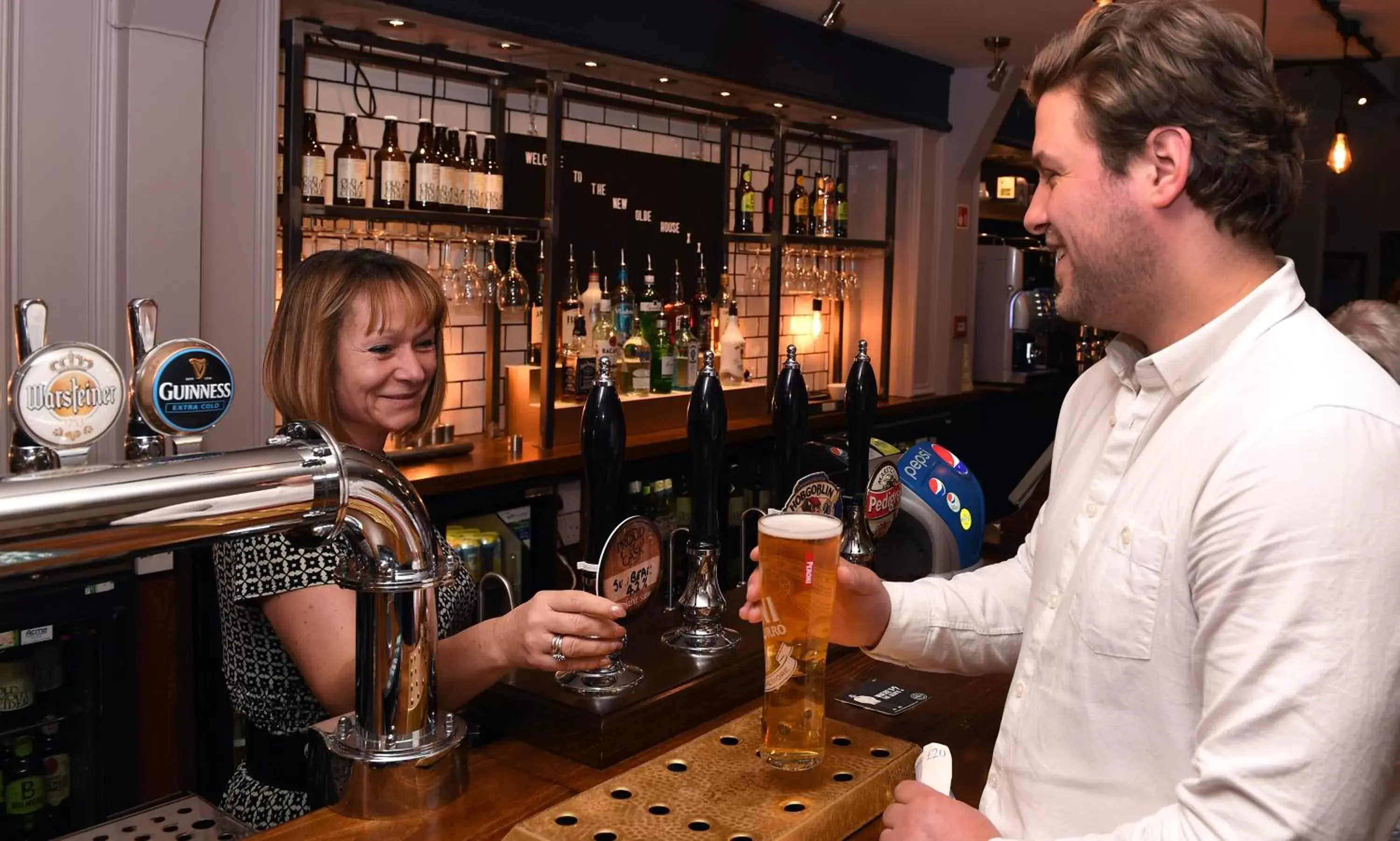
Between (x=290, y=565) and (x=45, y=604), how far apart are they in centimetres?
162

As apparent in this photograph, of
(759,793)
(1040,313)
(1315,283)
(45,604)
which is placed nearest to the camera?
(759,793)

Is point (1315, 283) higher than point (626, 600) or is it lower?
higher

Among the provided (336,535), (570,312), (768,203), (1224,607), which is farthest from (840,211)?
(336,535)

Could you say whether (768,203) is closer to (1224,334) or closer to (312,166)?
(312,166)

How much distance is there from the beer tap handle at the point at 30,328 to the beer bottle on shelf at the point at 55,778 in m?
2.83

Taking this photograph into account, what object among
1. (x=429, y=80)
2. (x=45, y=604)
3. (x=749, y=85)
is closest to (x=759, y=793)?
(x=45, y=604)

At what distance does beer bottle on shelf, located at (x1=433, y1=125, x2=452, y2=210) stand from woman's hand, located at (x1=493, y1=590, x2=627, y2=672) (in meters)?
2.87

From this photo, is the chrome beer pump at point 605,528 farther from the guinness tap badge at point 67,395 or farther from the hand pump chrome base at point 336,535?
the guinness tap badge at point 67,395

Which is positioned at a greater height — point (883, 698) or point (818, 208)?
point (818, 208)

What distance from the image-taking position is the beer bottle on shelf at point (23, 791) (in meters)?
3.12

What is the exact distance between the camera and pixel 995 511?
8047 millimetres

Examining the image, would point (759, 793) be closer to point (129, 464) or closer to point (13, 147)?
point (129, 464)

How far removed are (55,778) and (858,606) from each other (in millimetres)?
2580

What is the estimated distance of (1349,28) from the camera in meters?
5.90
